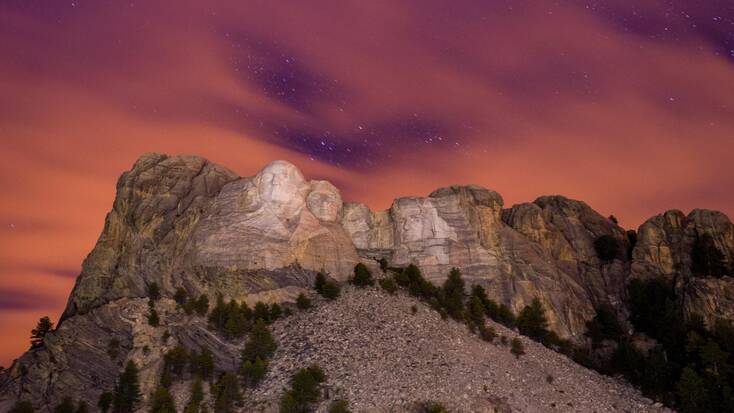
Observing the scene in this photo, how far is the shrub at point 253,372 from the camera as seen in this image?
7712cm

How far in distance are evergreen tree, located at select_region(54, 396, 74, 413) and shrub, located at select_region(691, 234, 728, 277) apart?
296ft

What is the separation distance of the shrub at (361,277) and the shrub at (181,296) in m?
22.7

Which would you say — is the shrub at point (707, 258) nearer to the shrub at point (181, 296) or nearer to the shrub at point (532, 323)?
the shrub at point (532, 323)

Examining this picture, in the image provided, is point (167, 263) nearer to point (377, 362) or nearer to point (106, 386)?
point (106, 386)

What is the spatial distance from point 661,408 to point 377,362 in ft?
117

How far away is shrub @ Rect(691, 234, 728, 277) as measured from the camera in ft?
354

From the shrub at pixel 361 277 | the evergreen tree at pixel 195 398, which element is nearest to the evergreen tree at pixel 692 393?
the shrub at pixel 361 277

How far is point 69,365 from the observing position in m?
84.7

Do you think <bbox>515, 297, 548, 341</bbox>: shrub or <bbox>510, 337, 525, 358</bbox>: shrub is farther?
<bbox>515, 297, 548, 341</bbox>: shrub

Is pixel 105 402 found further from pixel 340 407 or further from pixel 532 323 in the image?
pixel 532 323

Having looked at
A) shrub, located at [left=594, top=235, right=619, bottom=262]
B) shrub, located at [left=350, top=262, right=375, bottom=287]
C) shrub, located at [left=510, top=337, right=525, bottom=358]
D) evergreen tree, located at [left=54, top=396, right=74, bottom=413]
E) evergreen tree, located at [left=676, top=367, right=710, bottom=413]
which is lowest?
evergreen tree, located at [left=676, top=367, right=710, bottom=413]

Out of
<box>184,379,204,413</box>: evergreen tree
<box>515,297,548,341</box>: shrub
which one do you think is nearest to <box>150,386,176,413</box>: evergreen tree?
<box>184,379,204,413</box>: evergreen tree

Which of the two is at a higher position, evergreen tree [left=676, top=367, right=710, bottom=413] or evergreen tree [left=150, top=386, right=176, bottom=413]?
evergreen tree [left=150, top=386, right=176, bottom=413]

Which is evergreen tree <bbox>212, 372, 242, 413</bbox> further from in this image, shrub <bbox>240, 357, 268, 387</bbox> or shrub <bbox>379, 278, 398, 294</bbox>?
shrub <bbox>379, 278, 398, 294</bbox>
